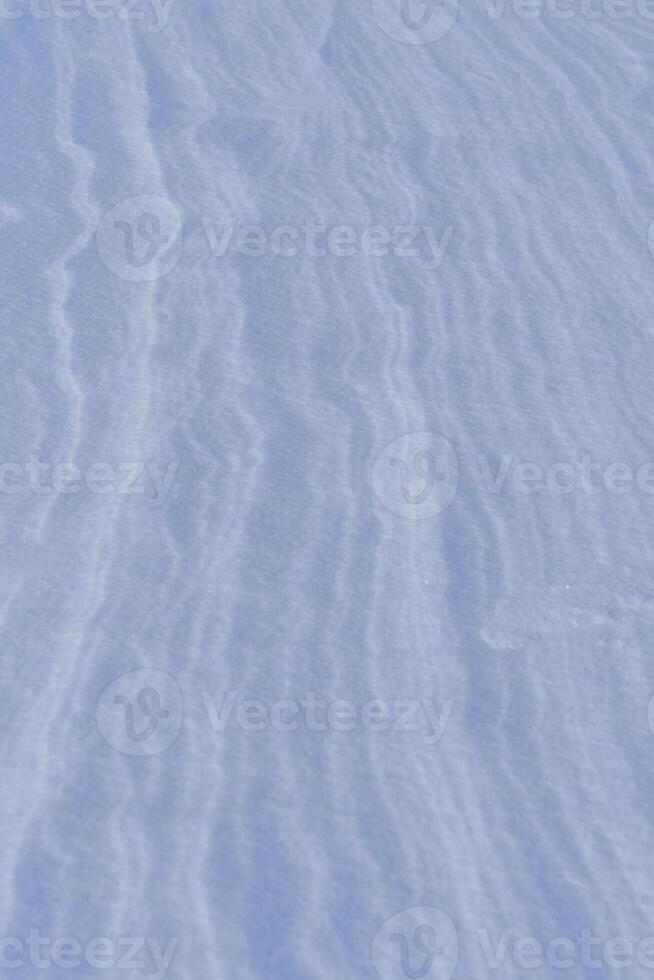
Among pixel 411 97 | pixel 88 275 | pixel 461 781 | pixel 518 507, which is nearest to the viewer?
pixel 461 781

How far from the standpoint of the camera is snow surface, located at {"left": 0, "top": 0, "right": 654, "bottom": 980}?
0.83 metres

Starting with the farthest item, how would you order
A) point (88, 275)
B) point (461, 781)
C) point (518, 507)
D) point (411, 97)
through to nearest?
point (411, 97) < point (88, 275) < point (518, 507) < point (461, 781)

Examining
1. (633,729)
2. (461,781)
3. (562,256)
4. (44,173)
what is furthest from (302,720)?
(44,173)

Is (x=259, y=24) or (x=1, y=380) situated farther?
(x=259, y=24)

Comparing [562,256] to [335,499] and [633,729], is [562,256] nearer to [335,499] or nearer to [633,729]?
[335,499]

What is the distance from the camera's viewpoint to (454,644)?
3.08 ft

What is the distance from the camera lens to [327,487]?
3.40 feet

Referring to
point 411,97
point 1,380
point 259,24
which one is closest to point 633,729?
point 1,380

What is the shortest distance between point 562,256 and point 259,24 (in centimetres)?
52

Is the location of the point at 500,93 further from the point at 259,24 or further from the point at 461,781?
the point at 461,781

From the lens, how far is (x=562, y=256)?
1.21 m

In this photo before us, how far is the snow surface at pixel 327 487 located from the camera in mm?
827

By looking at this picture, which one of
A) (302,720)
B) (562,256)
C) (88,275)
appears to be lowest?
(302,720)

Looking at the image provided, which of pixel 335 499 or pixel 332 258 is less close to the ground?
pixel 332 258
